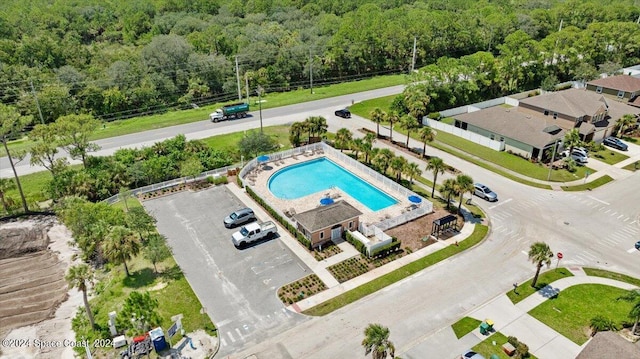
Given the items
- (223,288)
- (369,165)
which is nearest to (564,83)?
(369,165)

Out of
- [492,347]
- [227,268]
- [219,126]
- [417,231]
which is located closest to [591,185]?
[417,231]

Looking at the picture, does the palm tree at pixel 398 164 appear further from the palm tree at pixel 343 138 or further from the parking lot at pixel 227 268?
the parking lot at pixel 227 268

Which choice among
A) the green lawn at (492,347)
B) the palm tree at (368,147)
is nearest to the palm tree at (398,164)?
the palm tree at (368,147)

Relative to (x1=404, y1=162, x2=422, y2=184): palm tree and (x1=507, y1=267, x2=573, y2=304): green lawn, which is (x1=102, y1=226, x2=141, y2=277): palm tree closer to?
(x1=404, y1=162, x2=422, y2=184): palm tree

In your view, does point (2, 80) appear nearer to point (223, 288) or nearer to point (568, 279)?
point (223, 288)

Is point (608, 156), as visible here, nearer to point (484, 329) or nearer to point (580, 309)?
point (580, 309)

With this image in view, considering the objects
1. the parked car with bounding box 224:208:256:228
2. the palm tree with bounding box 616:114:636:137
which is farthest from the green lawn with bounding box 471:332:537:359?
the palm tree with bounding box 616:114:636:137
